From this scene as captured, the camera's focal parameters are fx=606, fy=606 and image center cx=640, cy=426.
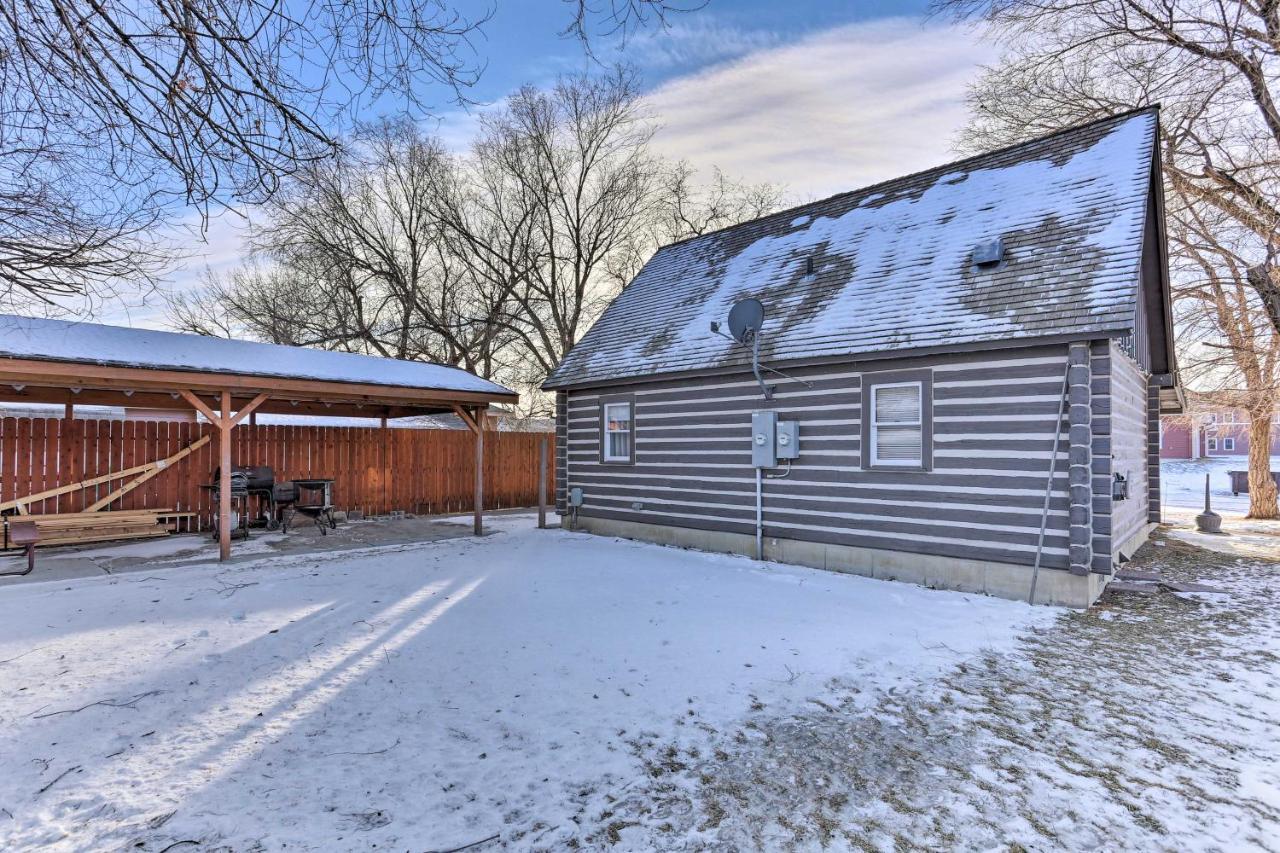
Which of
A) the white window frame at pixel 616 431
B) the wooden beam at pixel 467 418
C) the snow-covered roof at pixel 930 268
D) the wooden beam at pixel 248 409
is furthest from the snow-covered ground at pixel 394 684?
the wooden beam at pixel 467 418

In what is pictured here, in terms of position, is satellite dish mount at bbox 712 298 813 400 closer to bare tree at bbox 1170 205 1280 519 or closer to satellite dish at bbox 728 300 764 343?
satellite dish at bbox 728 300 764 343

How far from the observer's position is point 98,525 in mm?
9445

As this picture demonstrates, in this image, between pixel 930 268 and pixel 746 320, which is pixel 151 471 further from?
pixel 930 268

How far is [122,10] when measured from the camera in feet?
9.02

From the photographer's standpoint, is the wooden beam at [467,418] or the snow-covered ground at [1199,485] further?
the snow-covered ground at [1199,485]

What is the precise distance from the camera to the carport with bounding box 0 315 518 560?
703 centimetres

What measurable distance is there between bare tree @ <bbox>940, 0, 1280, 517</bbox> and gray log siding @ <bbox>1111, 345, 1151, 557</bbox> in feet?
15.7

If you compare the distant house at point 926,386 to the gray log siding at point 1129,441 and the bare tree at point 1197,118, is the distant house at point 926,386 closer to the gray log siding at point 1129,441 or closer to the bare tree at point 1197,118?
the gray log siding at point 1129,441

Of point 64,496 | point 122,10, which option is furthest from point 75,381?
point 122,10

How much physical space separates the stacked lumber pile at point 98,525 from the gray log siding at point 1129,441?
44.4ft

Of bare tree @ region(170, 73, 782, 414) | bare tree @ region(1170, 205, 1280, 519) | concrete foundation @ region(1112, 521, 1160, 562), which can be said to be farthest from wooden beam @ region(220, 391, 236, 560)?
bare tree @ region(1170, 205, 1280, 519)

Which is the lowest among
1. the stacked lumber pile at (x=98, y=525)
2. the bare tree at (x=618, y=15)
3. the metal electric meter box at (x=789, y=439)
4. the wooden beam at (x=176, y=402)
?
the stacked lumber pile at (x=98, y=525)

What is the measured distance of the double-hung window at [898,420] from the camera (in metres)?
7.13

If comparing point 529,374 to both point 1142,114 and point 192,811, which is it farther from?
point 192,811
